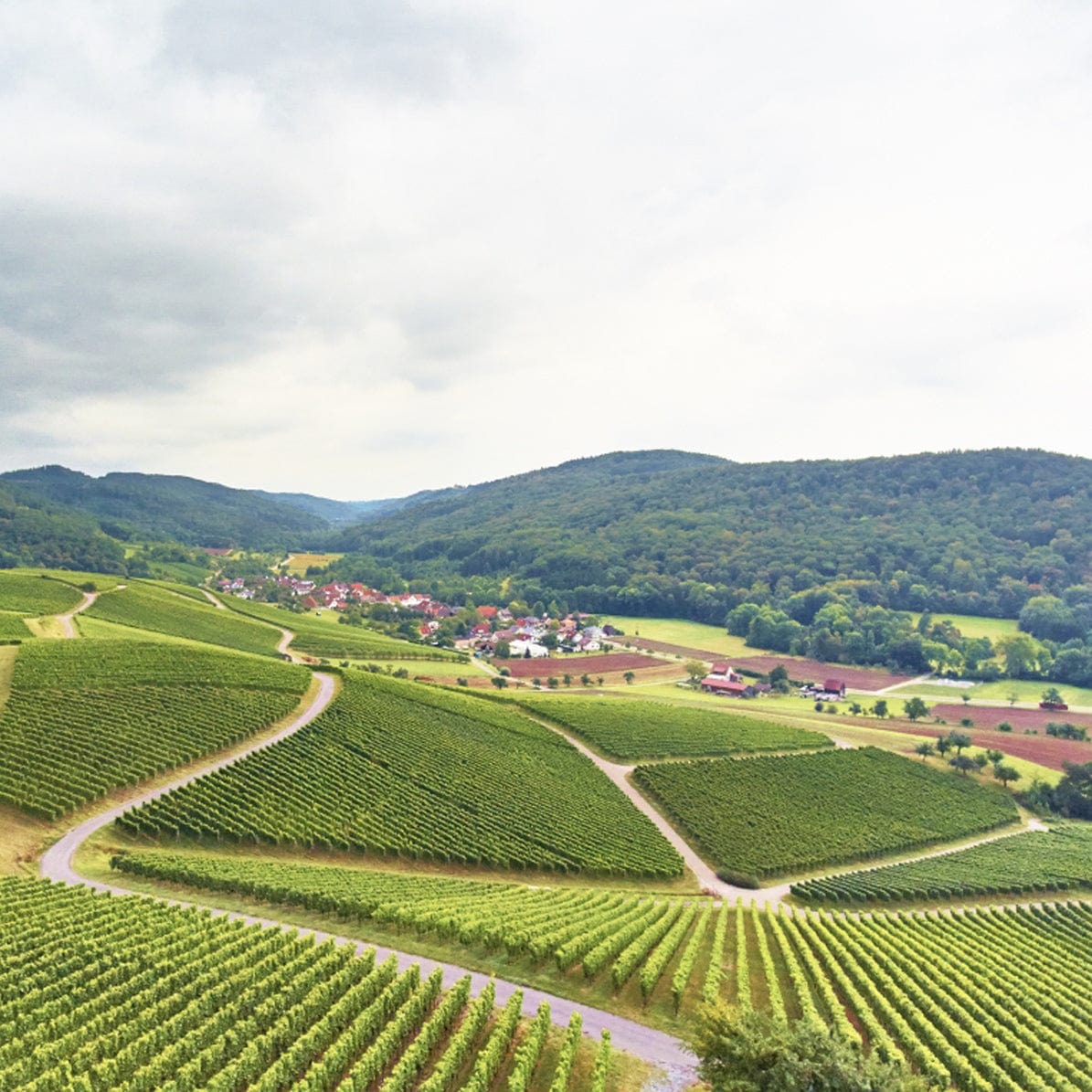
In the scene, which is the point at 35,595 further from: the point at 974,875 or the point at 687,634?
the point at 687,634

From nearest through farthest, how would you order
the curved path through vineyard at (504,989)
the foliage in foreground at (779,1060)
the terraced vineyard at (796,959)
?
the foliage in foreground at (779,1060) → the curved path through vineyard at (504,989) → the terraced vineyard at (796,959)

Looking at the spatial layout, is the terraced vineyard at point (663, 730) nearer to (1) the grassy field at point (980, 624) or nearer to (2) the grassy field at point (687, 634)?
(2) the grassy field at point (687, 634)

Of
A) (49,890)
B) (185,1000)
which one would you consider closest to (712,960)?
(185,1000)

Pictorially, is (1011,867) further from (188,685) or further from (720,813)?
(188,685)

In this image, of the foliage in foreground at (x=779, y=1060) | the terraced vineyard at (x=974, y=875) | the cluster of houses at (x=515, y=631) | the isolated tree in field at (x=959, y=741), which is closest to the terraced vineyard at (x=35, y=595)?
the cluster of houses at (x=515, y=631)

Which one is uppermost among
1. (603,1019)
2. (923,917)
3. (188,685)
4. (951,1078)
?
(188,685)

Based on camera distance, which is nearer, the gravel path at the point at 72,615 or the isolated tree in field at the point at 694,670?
the gravel path at the point at 72,615

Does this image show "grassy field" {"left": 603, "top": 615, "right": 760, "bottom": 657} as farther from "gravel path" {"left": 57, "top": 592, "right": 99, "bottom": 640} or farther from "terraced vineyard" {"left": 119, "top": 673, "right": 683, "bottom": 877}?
"gravel path" {"left": 57, "top": 592, "right": 99, "bottom": 640}
